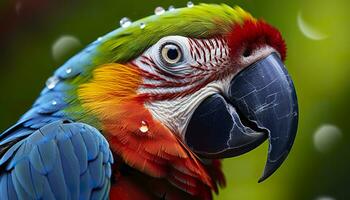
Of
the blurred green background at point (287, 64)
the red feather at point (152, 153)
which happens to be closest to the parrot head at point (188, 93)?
the red feather at point (152, 153)

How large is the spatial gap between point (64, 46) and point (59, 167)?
4.17 feet

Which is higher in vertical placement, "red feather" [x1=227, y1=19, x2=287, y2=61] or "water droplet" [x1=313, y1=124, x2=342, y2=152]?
"red feather" [x1=227, y1=19, x2=287, y2=61]

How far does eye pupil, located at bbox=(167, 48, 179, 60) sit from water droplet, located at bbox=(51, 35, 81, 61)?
3.47 ft

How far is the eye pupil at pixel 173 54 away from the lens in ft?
7.18

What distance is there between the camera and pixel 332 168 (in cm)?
330

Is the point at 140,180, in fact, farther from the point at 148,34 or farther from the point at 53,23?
the point at 53,23

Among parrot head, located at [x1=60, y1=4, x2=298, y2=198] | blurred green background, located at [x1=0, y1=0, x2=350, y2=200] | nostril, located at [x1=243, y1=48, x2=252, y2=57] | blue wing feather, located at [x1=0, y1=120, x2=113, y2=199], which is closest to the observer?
blue wing feather, located at [x1=0, y1=120, x2=113, y2=199]

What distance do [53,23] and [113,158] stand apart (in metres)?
1.40

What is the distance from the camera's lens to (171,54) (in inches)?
86.4

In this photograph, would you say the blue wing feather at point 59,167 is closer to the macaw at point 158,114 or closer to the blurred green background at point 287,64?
the macaw at point 158,114

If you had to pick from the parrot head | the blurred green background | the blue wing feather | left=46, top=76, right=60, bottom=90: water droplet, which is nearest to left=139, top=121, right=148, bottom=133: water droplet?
the parrot head

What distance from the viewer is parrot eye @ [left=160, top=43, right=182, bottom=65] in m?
2.18

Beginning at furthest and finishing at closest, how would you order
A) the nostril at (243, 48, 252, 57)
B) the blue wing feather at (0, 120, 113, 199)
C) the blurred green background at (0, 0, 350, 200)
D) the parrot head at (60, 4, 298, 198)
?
the blurred green background at (0, 0, 350, 200) < the nostril at (243, 48, 252, 57) < the parrot head at (60, 4, 298, 198) < the blue wing feather at (0, 120, 113, 199)

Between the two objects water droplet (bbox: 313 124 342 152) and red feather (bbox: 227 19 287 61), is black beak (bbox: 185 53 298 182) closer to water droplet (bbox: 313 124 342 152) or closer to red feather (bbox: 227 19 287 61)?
red feather (bbox: 227 19 287 61)
